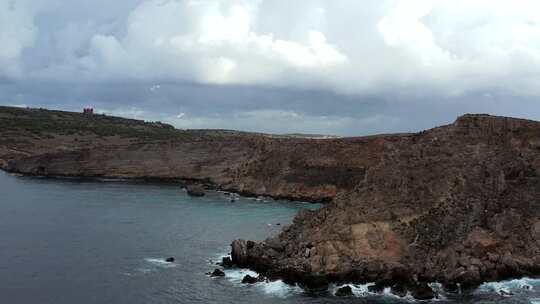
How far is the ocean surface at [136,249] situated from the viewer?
42.2 m

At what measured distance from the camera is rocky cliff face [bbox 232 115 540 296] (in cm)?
4509

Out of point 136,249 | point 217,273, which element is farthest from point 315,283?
point 136,249

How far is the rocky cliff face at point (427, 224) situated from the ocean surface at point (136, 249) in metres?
1.86

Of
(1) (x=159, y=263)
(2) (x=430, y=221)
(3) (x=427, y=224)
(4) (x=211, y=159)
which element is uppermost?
(4) (x=211, y=159)

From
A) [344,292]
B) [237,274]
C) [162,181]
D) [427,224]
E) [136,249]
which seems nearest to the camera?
[344,292]

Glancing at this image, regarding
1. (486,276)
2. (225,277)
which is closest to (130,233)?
(225,277)

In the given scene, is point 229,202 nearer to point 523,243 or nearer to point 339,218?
point 339,218

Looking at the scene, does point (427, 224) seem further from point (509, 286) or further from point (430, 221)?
point (509, 286)

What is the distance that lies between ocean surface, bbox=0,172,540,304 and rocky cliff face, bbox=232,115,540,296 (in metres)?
1.86

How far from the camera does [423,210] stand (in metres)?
48.7

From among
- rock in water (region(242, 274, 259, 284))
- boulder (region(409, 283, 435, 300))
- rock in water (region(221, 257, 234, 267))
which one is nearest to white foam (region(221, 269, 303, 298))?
rock in water (region(242, 274, 259, 284))

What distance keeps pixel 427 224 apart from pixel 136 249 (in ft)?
85.2

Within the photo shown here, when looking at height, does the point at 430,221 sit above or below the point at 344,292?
above

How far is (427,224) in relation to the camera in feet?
157
